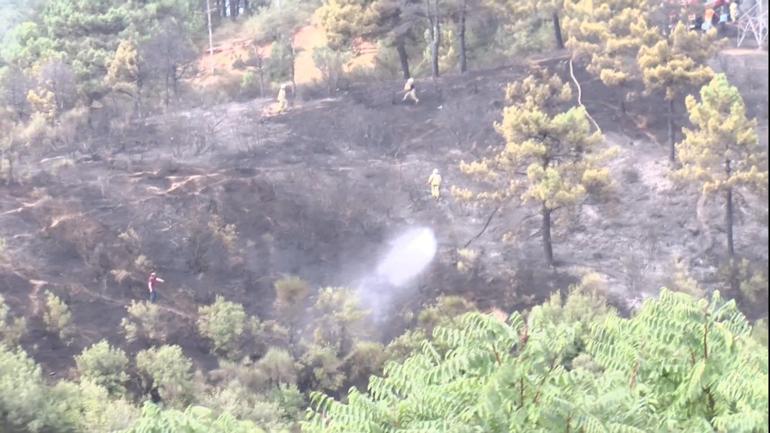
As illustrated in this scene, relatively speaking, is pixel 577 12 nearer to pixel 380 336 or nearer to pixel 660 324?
pixel 380 336

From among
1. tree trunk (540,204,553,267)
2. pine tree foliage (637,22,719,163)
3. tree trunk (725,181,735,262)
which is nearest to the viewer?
tree trunk (725,181,735,262)

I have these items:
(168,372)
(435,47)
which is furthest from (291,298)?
(435,47)

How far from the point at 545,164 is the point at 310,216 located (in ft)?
9.83

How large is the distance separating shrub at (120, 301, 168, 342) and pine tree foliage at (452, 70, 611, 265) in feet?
13.8

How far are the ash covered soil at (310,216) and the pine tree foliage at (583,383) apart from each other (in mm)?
5973

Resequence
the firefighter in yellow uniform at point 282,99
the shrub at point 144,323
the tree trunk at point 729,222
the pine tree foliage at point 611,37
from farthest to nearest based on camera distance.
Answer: the firefighter in yellow uniform at point 282,99
the pine tree foliage at point 611,37
the tree trunk at point 729,222
the shrub at point 144,323

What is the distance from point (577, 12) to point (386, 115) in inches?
127

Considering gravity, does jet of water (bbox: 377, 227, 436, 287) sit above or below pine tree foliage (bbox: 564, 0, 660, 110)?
below

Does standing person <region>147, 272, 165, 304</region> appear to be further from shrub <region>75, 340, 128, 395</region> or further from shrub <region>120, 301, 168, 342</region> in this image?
shrub <region>75, 340, 128, 395</region>

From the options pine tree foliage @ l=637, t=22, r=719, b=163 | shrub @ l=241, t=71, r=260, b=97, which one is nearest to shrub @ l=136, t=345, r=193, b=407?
shrub @ l=241, t=71, r=260, b=97

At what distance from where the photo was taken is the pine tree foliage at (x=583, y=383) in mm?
4406

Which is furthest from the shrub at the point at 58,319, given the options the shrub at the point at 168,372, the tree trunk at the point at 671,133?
the tree trunk at the point at 671,133

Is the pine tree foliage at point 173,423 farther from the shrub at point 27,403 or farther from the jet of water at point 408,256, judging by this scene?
the jet of water at point 408,256

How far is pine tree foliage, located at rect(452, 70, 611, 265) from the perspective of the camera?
12.3m
